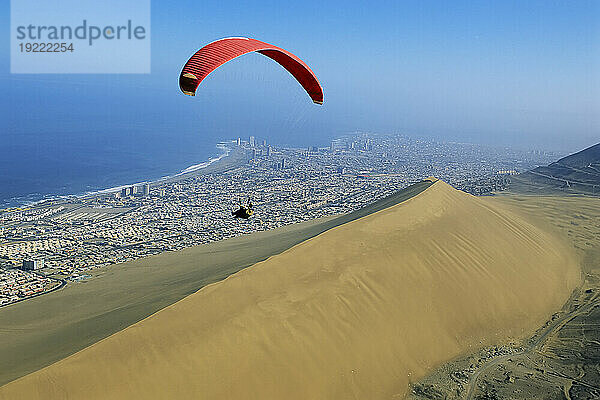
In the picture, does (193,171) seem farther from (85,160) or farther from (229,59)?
(229,59)

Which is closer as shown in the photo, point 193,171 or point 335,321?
point 335,321

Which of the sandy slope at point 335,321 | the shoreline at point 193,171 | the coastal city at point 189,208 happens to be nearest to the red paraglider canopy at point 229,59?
the sandy slope at point 335,321

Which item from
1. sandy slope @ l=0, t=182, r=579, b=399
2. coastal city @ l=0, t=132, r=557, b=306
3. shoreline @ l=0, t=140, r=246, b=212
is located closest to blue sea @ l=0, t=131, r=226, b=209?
shoreline @ l=0, t=140, r=246, b=212

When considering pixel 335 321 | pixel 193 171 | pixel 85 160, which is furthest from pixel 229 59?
pixel 85 160

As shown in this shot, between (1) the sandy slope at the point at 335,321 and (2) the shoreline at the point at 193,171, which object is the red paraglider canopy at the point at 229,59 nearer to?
(1) the sandy slope at the point at 335,321

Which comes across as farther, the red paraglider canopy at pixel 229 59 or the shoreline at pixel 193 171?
the shoreline at pixel 193 171

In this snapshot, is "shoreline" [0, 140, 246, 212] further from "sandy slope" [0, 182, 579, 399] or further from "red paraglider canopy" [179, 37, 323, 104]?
"sandy slope" [0, 182, 579, 399]
